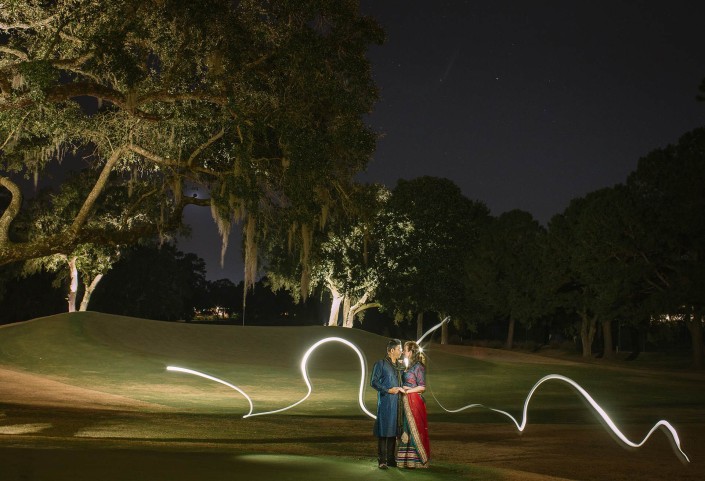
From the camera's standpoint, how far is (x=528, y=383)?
129 feet

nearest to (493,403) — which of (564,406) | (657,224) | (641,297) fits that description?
(564,406)

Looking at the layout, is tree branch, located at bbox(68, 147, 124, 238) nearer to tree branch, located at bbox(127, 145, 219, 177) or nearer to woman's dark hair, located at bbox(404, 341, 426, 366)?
tree branch, located at bbox(127, 145, 219, 177)

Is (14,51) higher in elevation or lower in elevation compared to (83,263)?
higher

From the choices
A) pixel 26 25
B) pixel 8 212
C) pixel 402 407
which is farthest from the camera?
pixel 8 212

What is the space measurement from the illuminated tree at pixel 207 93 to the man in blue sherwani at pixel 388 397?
795cm

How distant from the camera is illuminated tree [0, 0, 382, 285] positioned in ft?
59.5

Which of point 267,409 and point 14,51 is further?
point 267,409

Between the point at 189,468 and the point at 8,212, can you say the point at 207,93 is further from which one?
the point at 189,468

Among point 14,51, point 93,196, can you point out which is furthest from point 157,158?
point 14,51

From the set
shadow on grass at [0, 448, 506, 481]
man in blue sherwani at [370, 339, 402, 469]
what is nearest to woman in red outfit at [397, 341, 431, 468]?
man in blue sherwani at [370, 339, 402, 469]

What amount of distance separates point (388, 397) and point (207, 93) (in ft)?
33.7

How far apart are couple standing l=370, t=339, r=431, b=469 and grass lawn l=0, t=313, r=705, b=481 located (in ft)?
1.43

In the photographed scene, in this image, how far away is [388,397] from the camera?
1210 centimetres

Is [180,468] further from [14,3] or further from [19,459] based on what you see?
[14,3]
